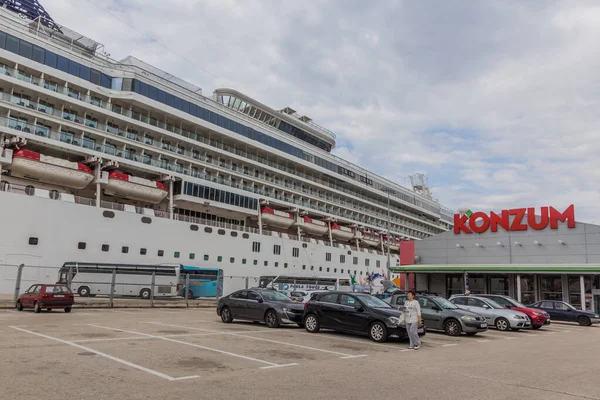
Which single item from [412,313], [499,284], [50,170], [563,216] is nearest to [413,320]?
[412,313]

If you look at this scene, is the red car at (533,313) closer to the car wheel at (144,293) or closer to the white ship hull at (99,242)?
the white ship hull at (99,242)

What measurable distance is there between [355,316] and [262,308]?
3871 millimetres

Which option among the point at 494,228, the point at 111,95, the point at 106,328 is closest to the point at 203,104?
the point at 111,95

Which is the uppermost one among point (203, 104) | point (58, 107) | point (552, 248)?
point (203, 104)

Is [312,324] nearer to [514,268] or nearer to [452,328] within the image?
[452,328]

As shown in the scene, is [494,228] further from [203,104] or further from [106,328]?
[106,328]

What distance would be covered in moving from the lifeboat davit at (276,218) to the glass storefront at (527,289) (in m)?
22.7

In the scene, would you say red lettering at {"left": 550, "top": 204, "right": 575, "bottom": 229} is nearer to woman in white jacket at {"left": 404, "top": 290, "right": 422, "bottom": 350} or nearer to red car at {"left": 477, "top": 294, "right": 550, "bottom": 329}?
red car at {"left": 477, "top": 294, "right": 550, "bottom": 329}

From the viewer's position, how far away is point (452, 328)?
14.2 meters

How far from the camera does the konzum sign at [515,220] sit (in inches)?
1230

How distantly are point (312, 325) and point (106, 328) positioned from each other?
236 inches

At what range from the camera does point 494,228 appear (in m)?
34.5

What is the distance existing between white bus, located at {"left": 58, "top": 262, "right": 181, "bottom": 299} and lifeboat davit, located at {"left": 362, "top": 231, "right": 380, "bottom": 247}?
30945mm

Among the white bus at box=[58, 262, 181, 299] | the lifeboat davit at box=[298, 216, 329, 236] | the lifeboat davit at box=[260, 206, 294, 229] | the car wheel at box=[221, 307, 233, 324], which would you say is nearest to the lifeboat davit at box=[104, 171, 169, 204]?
the white bus at box=[58, 262, 181, 299]
